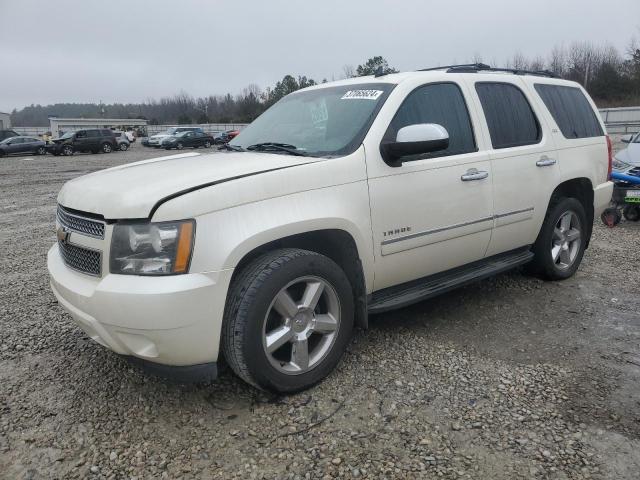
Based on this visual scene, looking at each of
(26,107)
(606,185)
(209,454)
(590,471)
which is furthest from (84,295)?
(26,107)

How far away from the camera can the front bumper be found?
8.04ft

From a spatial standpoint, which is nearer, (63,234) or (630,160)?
(63,234)

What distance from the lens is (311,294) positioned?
9.67ft

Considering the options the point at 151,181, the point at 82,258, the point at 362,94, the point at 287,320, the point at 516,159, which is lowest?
the point at 287,320

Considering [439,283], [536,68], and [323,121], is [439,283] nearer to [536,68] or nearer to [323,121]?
[323,121]

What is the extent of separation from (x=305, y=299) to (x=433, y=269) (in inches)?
Result: 46.2

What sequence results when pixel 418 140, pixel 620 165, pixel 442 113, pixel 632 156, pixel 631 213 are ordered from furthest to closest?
pixel 632 156, pixel 620 165, pixel 631 213, pixel 442 113, pixel 418 140

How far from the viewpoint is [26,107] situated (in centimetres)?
11844

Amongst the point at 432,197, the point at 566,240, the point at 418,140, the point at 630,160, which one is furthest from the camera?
the point at 630,160

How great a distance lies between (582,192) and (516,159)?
1.37 m

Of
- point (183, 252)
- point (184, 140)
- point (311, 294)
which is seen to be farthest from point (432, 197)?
point (184, 140)

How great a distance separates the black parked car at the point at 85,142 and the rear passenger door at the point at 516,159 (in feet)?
102

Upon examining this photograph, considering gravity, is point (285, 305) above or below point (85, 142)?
below

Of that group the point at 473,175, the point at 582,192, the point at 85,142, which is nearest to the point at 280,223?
the point at 473,175
